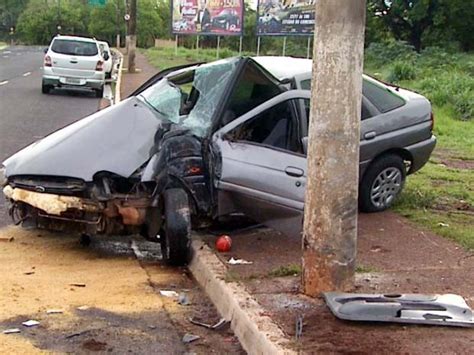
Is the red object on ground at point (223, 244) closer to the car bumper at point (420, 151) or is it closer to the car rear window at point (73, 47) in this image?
the car bumper at point (420, 151)

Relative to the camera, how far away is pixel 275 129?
25.8ft

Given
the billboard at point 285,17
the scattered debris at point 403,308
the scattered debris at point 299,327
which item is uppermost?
the billboard at point 285,17

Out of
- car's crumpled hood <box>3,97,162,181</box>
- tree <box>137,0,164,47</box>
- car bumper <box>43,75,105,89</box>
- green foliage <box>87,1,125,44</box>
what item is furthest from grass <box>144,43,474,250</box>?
green foliage <box>87,1,125,44</box>

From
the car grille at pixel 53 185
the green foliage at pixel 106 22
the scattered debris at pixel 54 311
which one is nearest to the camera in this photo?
the scattered debris at pixel 54 311

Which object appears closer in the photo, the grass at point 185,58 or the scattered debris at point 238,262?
the scattered debris at point 238,262

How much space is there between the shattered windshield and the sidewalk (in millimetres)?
1176

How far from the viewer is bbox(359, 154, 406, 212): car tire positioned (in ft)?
28.6

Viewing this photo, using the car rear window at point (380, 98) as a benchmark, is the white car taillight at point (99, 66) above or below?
below

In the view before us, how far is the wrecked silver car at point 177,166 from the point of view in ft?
23.1

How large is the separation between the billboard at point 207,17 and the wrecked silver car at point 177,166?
2503 cm

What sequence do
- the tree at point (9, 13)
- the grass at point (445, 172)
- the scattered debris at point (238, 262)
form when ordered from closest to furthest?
the scattered debris at point (238, 262)
the grass at point (445, 172)
the tree at point (9, 13)

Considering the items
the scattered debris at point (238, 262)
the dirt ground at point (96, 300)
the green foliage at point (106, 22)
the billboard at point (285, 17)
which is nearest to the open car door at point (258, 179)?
the scattered debris at point (238, 262)

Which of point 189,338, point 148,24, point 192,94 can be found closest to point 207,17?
point 192,94

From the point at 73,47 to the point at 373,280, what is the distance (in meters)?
20.0
